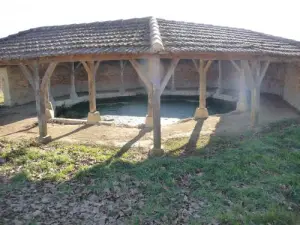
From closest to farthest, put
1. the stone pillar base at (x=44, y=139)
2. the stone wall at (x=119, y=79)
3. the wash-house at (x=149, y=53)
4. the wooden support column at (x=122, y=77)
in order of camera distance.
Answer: the wash-house at (x=149, y=53) → the stone pillar base at (x=44, y=139) → the stone wall at (x=119, y=79) → the wooden support column at (x=122, y=77)

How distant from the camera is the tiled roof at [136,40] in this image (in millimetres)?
7438

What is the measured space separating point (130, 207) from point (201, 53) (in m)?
4.68

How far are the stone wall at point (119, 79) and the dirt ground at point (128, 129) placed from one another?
3.33 meters

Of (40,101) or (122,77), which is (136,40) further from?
(122,77)

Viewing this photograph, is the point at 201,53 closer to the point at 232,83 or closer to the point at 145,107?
the point at 145,107

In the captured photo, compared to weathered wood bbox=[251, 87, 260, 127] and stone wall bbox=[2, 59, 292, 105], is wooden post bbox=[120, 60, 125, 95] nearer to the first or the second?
stone wall bbox=[2, 59, 292, 105]

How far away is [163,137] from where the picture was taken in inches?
381

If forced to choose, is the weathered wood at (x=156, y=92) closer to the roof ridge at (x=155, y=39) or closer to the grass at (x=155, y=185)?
the roof ridge at (x=155, y=39)

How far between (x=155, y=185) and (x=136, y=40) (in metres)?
4.17

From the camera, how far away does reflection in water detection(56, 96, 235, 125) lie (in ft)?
49.3

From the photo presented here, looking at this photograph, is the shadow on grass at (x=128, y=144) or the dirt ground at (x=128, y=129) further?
the dirt ground at (x=128, y=129)

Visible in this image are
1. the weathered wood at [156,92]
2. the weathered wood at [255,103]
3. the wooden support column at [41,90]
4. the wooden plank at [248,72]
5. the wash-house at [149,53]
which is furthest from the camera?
the weathered wood at [255,103]

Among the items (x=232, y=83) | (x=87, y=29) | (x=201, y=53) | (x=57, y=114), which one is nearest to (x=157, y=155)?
(x=201, y=53)

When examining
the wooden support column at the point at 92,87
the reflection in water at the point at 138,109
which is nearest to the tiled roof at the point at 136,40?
the wooden support column at the point at 92,87
